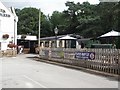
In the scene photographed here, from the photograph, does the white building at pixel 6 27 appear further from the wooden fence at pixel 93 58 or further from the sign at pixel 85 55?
the sign at pixel 85 55

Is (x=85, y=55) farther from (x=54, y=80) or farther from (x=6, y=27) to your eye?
(x=6, y=27)

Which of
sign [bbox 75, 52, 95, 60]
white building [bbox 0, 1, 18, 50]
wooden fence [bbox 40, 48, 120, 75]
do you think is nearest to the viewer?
wooden fence [bbox 40, 48, 120, 75]

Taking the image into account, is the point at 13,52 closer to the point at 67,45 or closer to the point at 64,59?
the point at 67,45

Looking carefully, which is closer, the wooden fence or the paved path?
the paved path

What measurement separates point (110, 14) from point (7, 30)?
58.3 ft

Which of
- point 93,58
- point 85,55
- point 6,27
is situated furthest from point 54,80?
point 6,27

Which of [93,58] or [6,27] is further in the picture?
[6,27]

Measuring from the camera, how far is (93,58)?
66.5ft

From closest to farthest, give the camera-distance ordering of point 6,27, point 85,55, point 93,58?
point 93,58, point 85,55, point 6,27

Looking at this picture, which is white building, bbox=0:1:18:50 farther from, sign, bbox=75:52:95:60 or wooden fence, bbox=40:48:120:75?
sign, bbox=75:52:95:60

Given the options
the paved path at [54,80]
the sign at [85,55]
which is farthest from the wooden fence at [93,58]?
the paved path at [54,80]

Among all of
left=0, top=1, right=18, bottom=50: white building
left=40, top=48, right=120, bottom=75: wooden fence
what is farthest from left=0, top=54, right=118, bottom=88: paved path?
left=0, top=1, right=18, bottom=50: white building

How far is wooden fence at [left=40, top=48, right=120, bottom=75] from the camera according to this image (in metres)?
17.4

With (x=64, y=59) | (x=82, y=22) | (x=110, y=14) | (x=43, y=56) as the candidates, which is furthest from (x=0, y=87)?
(x=82, y=22)
